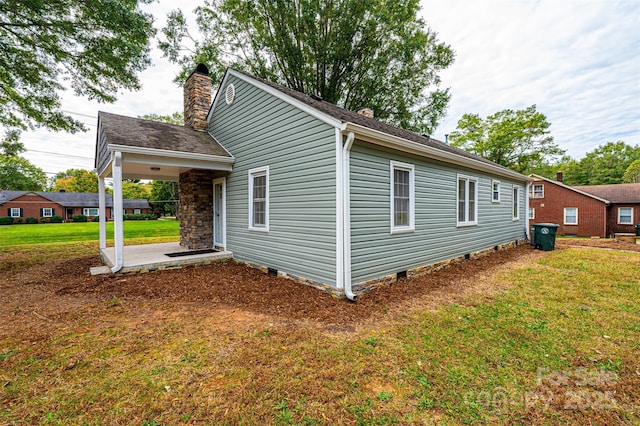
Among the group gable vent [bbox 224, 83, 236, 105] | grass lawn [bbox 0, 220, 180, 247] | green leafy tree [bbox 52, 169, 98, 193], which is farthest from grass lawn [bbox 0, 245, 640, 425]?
green leafy tree [bbox 52, 169, 98, 193]

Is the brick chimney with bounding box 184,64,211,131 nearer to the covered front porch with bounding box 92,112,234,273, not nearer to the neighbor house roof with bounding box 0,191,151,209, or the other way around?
the covered front porch with bounding box 92,112,234,273

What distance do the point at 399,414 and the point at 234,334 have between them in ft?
7.43

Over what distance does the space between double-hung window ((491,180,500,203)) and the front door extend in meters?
9.66

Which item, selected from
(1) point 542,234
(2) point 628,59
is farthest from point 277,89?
(2) point 628,59

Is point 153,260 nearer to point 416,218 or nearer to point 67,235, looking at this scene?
point 416,218

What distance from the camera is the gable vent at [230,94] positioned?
25.6 ft

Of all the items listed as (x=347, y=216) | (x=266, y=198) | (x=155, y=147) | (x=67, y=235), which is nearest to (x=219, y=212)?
(x=155, y=147)

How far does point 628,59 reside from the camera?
10.7 m

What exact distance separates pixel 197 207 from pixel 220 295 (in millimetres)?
4494

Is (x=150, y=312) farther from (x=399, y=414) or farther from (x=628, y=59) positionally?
(x=628, y=59)

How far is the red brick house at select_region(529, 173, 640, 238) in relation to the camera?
63.9 ft

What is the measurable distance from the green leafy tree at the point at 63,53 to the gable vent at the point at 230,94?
274 cm

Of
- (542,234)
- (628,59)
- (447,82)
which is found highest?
(447,82)

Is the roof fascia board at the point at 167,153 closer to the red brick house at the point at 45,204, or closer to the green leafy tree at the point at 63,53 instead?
the green leafy tree at the point at 63,53
